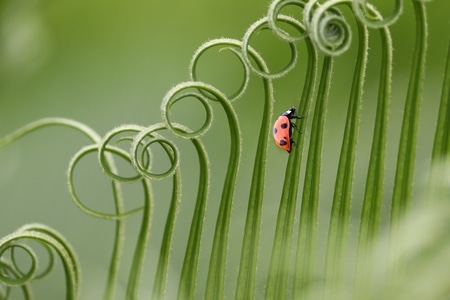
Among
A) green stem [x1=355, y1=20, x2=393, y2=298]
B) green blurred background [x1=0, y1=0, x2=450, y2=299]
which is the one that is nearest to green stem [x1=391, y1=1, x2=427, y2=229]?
green stem [x1=355, y1=20, x2=393, y2=298]

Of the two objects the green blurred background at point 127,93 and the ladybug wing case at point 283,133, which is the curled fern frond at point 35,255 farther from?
the green blurred background at point 127,93

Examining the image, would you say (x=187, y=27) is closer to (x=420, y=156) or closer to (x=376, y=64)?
(x=376, y=64)

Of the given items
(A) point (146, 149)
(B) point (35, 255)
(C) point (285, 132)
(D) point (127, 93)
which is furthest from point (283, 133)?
(D) point (127, 93)

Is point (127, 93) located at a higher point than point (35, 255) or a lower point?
higher

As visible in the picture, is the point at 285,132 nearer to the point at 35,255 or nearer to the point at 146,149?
the point at 146,149

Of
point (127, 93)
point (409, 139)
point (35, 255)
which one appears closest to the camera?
point (409, 139)

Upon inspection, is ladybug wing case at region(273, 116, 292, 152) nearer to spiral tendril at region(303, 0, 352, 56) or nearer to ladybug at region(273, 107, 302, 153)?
ladybug at region(273, 107, 302, 153)

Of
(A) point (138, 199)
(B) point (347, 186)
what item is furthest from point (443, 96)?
(A) point (138, 199)

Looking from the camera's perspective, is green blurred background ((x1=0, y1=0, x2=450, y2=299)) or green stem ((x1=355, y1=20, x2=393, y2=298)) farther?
green blurred background ((x1=0, y1=0, x2=450, y2=299))

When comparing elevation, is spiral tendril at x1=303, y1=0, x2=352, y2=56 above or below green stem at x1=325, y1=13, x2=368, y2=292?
above
